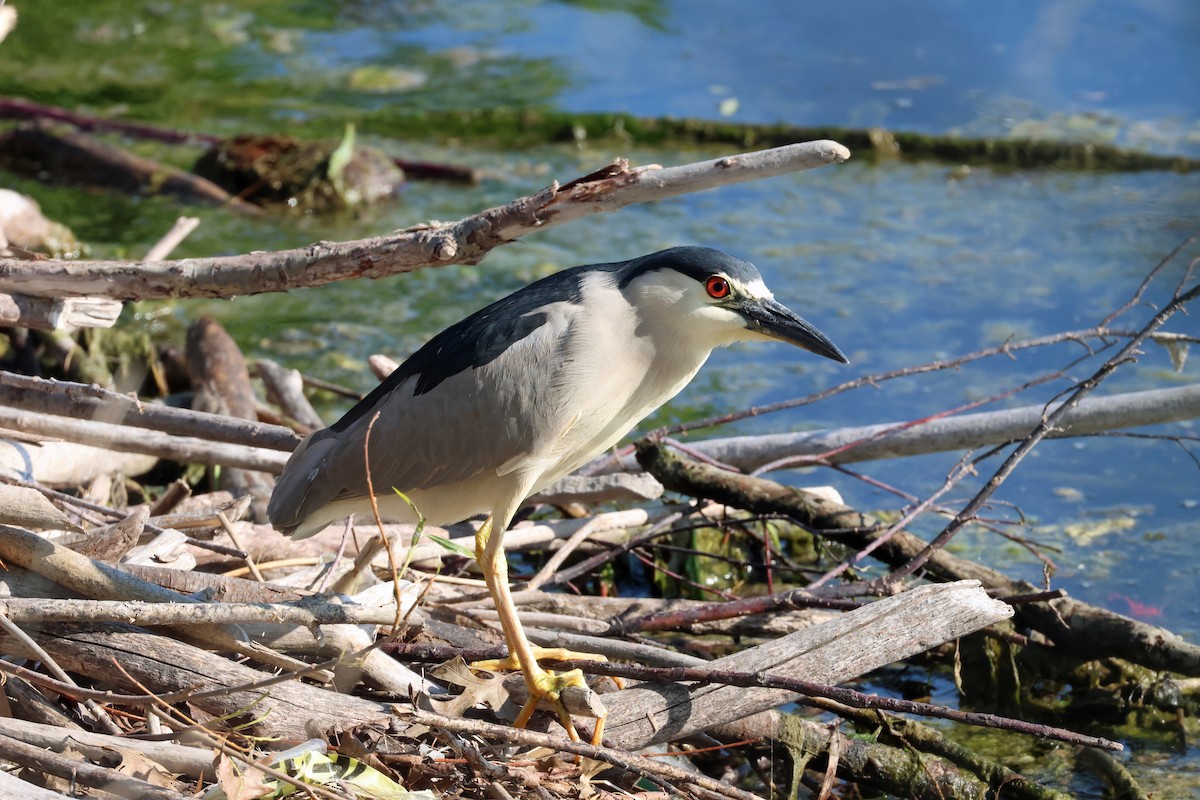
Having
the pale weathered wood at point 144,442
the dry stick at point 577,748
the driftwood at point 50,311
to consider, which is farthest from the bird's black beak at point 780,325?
the driftwood at point 50,311

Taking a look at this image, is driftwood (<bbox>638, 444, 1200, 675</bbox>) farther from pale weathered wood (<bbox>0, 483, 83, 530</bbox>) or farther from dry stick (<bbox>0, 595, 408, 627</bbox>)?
pale weathered wood (<bbox>0, 483, 83, 530</bbox>)

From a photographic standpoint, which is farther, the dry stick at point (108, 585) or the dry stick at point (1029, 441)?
the dry stick at point (1029, 441)

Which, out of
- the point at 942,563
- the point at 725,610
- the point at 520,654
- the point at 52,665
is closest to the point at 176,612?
the point at 52,665

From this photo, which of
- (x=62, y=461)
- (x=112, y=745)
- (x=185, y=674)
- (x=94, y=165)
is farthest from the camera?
(x=94, y=165)

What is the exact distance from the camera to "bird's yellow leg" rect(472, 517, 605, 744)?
10.4 feet

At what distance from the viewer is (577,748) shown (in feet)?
9.17

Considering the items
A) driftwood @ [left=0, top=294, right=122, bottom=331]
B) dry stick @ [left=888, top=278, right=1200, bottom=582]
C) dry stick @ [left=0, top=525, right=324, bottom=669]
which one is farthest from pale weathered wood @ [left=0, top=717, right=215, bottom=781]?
dry stick @ [left=888, top=278, right=1200, bottom=582]

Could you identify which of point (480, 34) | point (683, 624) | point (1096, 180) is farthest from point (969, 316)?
point (480, 34)

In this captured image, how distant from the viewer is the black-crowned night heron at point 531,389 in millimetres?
3414

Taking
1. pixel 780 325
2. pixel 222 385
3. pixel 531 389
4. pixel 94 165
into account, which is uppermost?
pixel 780 325

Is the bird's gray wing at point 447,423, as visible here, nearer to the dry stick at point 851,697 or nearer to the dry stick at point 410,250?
the dry stick at point 410,250

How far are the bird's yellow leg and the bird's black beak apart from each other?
2.90 feet

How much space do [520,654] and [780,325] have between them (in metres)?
1.09

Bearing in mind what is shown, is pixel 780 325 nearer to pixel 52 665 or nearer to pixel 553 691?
pixel 553 691
